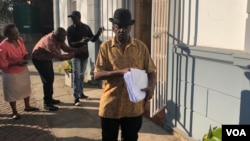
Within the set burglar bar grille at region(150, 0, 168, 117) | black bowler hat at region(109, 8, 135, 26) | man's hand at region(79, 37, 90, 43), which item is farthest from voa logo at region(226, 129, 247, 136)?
man's hand at region(79, 37, 90, 43)

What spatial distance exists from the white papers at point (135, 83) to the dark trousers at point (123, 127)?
0.98 ft

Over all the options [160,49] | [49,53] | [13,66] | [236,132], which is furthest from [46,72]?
[236,132]

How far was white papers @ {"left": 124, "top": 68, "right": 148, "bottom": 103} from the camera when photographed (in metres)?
2.74

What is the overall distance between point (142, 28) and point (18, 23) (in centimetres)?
1345

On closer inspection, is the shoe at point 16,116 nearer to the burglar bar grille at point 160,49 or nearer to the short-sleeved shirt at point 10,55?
the short-sleeved shirt at point 10,55

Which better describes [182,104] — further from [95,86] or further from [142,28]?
[95,86]

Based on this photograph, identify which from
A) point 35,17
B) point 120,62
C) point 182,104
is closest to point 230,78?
point 182,104

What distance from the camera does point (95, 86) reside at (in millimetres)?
7762

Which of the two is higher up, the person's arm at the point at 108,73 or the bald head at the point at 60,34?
the bald head at the point at 60,34

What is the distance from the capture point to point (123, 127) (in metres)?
3.07

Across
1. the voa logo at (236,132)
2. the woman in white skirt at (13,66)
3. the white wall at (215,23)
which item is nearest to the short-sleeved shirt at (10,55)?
the woman in white skirt at (13,66)

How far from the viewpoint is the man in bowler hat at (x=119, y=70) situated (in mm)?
2805

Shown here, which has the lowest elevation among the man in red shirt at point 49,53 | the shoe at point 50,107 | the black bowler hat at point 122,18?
the shoe at point 50,107

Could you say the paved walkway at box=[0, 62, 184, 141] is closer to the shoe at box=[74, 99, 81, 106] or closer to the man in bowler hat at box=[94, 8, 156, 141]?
the shoe at box=[74, 99, 81, 106]
